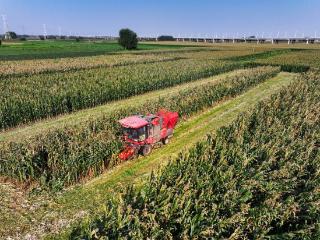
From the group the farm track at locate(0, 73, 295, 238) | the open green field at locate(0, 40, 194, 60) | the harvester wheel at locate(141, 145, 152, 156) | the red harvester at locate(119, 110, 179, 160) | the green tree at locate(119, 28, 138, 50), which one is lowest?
the farm track at locate(0, 73, 295, 238)

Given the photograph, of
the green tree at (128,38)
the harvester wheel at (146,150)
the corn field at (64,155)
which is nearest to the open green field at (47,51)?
the green tree at (128,38)

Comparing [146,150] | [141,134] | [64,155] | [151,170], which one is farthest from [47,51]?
[151,170]

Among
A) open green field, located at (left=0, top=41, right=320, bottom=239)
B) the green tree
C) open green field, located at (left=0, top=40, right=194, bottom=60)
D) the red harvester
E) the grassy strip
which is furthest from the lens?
the green tree

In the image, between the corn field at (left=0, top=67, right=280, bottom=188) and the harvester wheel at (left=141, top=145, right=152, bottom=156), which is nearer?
the corn field at (left=0, top=67, right=280, bottom=188)

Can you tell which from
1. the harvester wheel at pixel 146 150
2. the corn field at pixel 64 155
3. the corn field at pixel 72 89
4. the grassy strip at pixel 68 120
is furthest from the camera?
the corn field at pixel 72 89

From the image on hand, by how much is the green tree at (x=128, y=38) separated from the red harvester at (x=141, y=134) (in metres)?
93.2

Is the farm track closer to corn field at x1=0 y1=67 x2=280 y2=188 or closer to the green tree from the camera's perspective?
corn field at x1=0 y1=67 x2=280 y2=188

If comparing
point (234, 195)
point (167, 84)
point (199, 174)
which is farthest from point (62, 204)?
point (167, 84)

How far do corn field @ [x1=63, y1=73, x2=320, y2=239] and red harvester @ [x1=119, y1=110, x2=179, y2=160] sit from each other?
18.0 feet

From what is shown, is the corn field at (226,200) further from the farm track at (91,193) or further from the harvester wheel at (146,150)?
→ the harvester wheel at (146,150)

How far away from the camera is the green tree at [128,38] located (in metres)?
110

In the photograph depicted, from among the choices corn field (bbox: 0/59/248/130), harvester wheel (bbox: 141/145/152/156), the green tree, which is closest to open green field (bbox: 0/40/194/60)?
the green tree

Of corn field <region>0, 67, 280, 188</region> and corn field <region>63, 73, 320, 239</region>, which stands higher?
corn field <region>63, 73, 320, 239</region>

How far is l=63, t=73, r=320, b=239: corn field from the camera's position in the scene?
9109 mm
